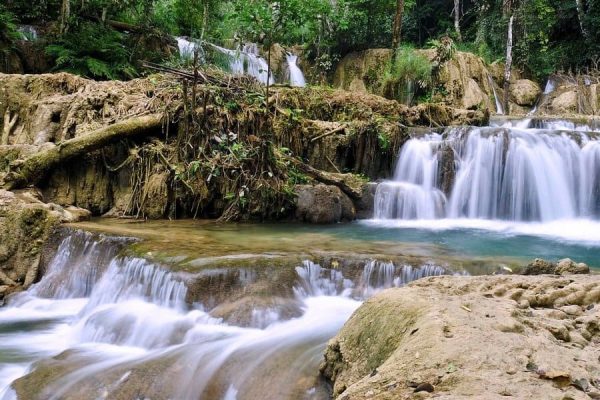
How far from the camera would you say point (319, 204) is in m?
9.22

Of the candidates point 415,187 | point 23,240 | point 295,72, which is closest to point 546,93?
point 295,72

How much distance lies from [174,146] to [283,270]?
4.76m

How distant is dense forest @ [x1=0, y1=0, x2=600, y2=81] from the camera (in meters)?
12.4

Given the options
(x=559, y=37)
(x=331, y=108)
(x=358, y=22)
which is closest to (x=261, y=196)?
(x=331, y=108)

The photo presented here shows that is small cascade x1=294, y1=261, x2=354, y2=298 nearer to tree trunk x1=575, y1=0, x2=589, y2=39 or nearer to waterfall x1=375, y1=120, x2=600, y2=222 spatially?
waterfall x1=375, y1=120, x2=600, y2=222

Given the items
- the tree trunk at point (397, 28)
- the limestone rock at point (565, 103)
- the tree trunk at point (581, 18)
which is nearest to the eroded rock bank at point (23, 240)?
the tree trunk at point (397, 28)

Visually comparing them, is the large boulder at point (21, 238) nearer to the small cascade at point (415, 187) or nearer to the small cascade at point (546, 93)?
the small cascade at point (415, 187)

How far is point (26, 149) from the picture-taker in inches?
352

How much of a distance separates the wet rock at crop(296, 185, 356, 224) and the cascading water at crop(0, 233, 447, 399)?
3.57m

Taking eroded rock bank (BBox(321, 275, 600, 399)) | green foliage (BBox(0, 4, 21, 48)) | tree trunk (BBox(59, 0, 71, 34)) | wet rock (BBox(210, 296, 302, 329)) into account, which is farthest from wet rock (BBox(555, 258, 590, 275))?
tree trunk (BBox(59, 0, 71, 34))

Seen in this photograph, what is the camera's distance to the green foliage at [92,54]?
41.2ft

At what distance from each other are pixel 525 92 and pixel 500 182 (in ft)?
33.0

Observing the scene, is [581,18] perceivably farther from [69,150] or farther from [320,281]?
[69,150]

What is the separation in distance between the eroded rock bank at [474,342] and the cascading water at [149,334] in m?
0.61
